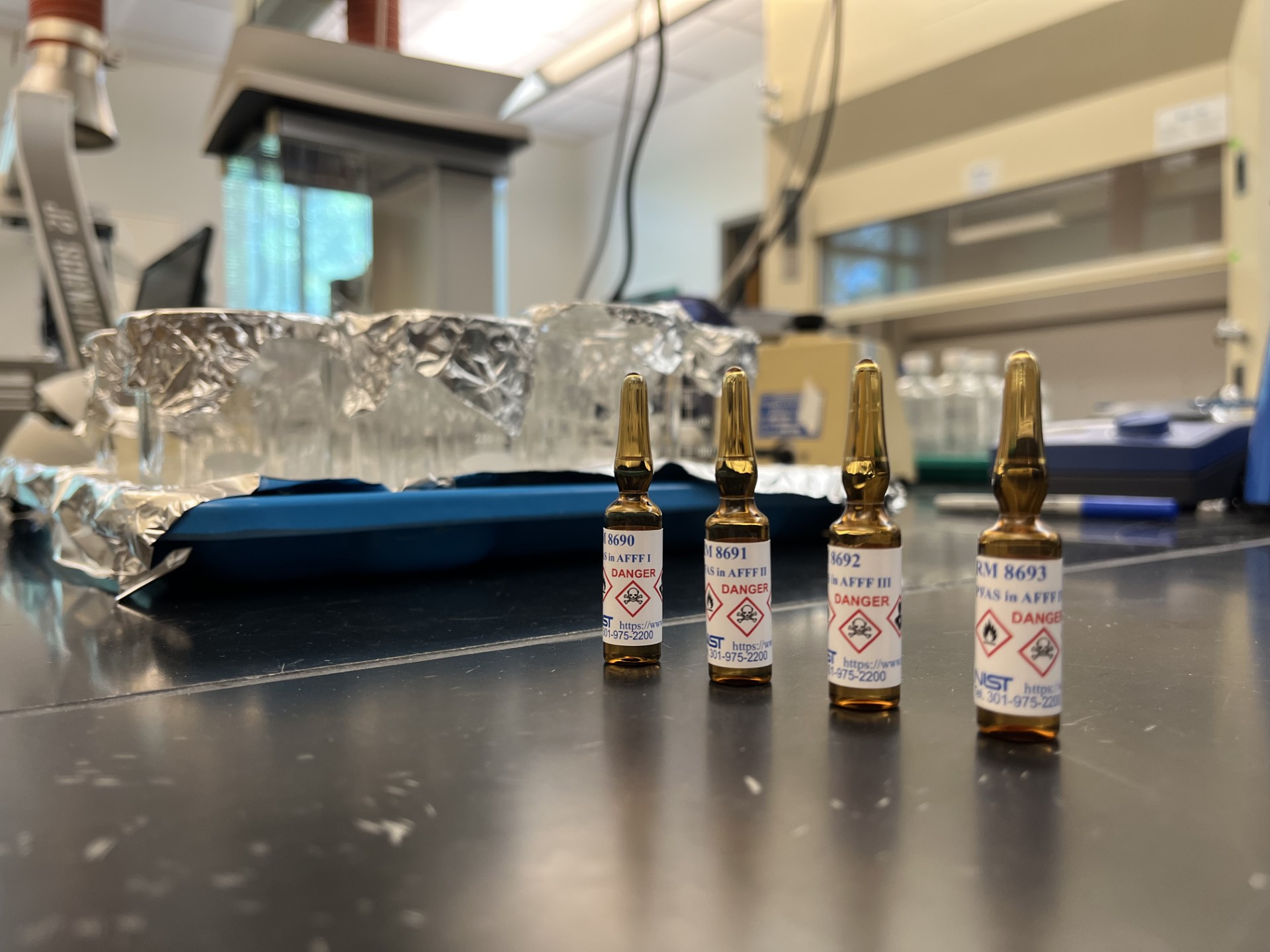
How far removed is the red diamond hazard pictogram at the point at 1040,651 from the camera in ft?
1.05

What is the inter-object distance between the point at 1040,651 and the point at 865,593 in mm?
67

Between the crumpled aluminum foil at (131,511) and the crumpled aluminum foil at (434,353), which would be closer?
the crumpled aluminum foil at (131,511)

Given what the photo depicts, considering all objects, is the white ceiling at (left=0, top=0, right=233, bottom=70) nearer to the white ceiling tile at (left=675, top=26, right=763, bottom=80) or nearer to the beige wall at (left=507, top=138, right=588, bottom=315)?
the beige wall at (left=507, top=138, right=588, bottom=315)

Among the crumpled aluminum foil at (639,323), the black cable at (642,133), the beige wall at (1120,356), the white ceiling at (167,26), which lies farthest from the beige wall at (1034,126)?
the white ceiling at (167,26)

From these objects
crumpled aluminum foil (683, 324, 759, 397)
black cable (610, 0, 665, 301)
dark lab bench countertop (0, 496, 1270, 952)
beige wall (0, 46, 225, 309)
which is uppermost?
beige wall (0, 46, 225, 309)

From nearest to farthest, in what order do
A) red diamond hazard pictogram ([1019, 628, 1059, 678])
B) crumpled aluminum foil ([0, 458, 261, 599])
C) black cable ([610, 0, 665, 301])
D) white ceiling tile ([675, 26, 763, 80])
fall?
red diamond hazard pictogram ([1019, 628, 1059, 678]), crumpled aluminum foil ([0, 458, 261, 599]), black cable ([610, 0, 665, 301]), white ceiling tile ([675, 26, 763, 80])

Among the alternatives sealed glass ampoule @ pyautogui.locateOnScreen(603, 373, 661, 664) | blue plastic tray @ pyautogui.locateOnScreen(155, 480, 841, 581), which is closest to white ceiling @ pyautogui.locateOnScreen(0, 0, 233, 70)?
blue plastic tray @ pyautogui.locateOnScreen(155, 480, 841, 581)

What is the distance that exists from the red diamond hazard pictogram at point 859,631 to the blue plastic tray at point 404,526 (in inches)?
14.5

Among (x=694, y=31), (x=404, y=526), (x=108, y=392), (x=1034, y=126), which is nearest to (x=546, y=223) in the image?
(x=694, y=31)

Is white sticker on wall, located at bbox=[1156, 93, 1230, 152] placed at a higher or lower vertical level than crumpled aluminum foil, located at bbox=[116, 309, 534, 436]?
A: higher

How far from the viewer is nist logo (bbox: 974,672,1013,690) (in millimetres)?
325

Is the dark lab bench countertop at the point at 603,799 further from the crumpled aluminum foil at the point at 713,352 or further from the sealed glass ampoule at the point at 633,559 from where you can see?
the crumpled aluminum foil at the point at 713,352

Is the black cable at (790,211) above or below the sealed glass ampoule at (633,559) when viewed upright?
above

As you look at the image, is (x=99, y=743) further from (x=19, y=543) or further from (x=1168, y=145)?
(x=1168, y=145)
